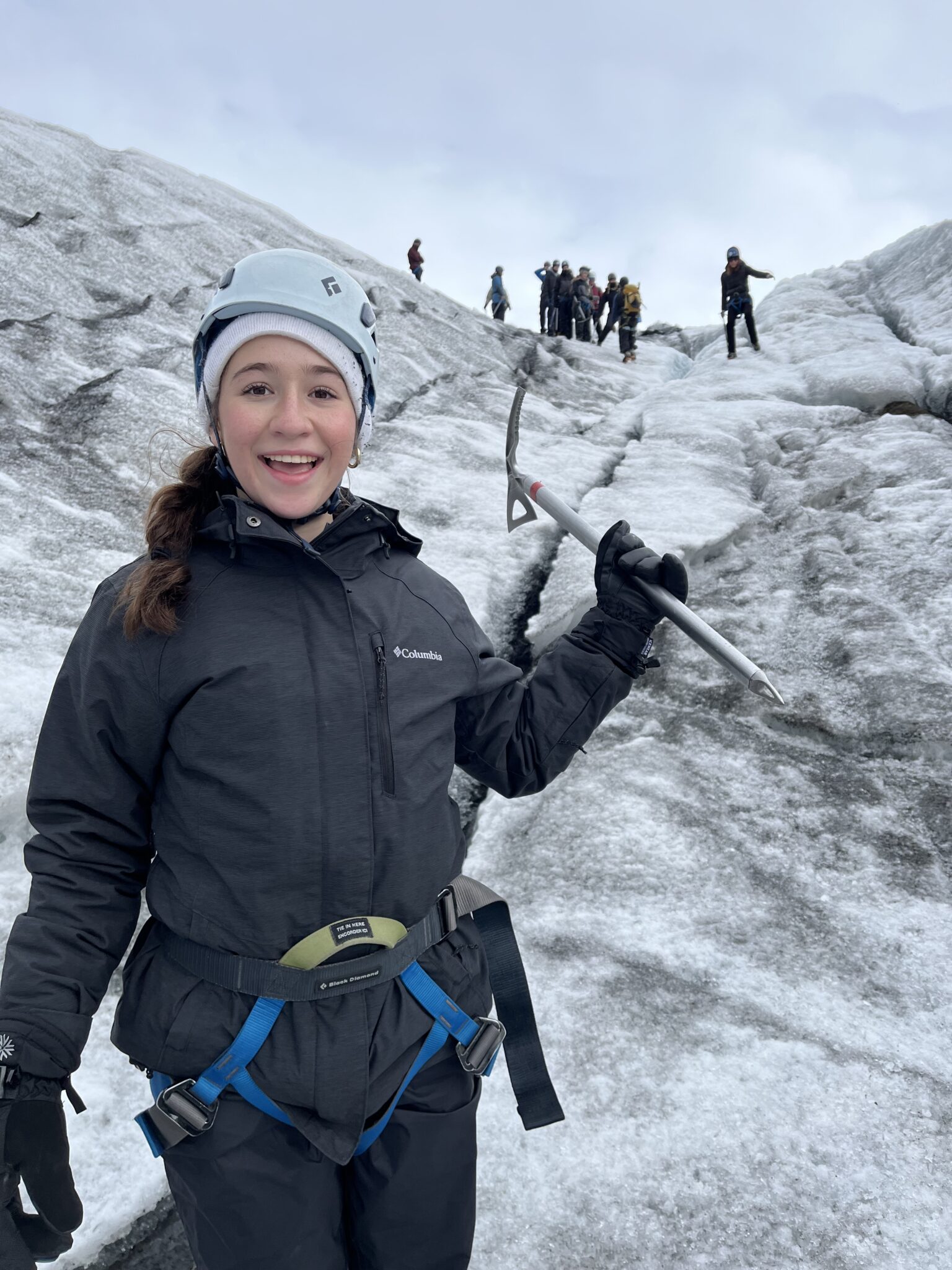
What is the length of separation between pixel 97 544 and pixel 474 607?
3.04 meters

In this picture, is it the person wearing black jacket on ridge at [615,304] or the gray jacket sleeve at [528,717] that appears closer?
the gray jacket sleeve at [528,717]

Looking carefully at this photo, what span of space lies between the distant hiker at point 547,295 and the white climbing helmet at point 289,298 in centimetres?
2373

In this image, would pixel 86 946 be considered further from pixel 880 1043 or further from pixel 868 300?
pixel 868 300

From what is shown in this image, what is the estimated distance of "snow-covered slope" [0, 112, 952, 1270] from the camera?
9.88 feet

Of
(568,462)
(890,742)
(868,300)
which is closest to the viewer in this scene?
(890,742)

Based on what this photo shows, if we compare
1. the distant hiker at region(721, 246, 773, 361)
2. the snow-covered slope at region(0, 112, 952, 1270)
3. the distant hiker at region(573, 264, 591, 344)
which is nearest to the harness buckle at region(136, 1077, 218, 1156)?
the snow-covered slope at region(0, 112, 952, 1270)

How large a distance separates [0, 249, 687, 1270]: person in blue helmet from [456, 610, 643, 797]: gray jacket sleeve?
0.25m

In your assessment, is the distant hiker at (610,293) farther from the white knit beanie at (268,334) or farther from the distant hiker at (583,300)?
the white knit beanie at (268,334)

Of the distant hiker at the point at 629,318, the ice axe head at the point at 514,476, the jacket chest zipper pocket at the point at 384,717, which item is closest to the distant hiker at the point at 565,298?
the distant hiker at the point at 629,318

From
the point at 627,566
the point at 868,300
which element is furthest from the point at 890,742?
the point at 868,300

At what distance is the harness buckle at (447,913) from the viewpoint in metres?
2.18

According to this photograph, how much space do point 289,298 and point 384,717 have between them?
1110 mm

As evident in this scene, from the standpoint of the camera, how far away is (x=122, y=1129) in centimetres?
318

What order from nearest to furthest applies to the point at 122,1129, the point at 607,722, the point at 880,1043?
the point at 122,1129
the point at 880,1043
the point at 607,722
